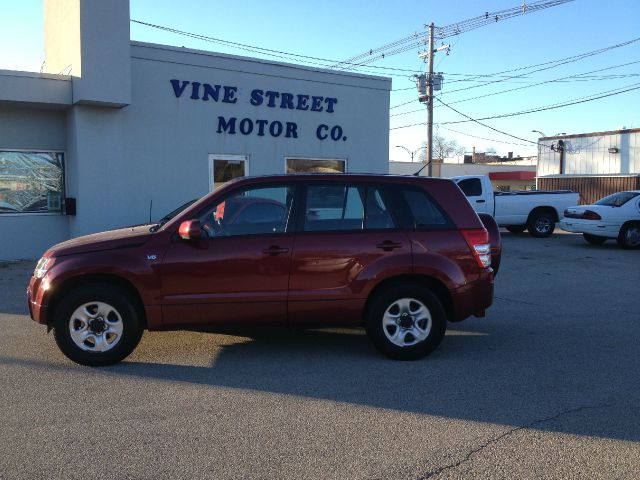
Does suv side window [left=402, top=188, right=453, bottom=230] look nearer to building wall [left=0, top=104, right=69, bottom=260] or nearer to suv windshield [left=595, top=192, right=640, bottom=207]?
building wall [left=0, top=104, right=69, bottom=260]

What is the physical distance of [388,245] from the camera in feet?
18.3

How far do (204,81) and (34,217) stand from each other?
189 inches

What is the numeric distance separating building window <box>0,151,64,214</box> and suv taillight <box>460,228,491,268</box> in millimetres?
10145

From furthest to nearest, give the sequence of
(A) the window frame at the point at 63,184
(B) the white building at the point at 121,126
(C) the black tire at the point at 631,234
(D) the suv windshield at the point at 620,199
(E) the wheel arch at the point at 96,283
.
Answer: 1. (D) the suv windshield at the point at 620,199
2. (C) the black tire at the point at 631,234
3. (A) the window frame at the point at 63,184
4. (B) the white building at the point at 121,126
5. (E) the wheel arch at the point at 96,283

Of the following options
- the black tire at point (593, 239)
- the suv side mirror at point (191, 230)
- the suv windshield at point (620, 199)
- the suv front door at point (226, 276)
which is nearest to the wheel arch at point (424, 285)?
the suv front door at point (226, 276)

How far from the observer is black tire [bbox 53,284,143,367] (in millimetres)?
5352

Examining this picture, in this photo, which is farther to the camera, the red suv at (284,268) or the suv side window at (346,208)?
the suv side window at (346,208)

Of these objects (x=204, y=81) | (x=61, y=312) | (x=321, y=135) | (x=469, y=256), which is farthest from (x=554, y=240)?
(x=61, y=312)

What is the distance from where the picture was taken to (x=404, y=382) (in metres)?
5.05

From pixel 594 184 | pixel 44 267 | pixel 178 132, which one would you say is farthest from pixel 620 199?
pixel 594 184

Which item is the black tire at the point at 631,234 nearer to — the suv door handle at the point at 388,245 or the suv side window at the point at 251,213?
the suv door handle at the point at 388,245

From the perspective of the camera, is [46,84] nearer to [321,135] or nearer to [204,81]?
[204,81]

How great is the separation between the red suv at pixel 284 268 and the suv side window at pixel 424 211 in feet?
0.04

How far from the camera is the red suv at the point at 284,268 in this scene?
538 centimetres
